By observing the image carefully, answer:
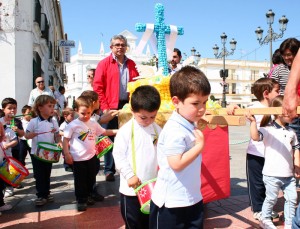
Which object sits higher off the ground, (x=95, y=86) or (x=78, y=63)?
(x=78, y=63)

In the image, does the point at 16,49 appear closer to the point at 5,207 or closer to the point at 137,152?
the point at 5,207

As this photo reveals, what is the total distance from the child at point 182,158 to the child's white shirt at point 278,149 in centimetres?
127

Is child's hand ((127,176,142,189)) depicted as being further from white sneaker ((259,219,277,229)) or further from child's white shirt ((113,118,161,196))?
white sneaker ((259,219,277,229))

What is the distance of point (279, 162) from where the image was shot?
2.89 m

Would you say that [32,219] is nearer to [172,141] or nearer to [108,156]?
[108,156]

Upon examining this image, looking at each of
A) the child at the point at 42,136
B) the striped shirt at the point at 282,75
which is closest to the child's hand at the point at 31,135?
the child at the point at 42,136

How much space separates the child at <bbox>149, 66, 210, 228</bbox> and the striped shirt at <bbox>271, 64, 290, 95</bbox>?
2.14m

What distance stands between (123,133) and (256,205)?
1.78 m

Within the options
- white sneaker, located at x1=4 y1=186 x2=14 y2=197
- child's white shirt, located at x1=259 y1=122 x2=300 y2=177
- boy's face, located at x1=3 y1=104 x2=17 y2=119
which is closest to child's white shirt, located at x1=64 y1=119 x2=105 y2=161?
white sneaker, located at x1=4 y1=186 x2=14 y2=197

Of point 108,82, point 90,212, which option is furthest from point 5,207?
point 108,82

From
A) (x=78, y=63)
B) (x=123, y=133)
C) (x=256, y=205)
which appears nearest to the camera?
(x=123, y=133)

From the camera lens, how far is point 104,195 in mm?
4270

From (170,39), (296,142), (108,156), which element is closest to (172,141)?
(296,142)

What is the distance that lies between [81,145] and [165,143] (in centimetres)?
209
